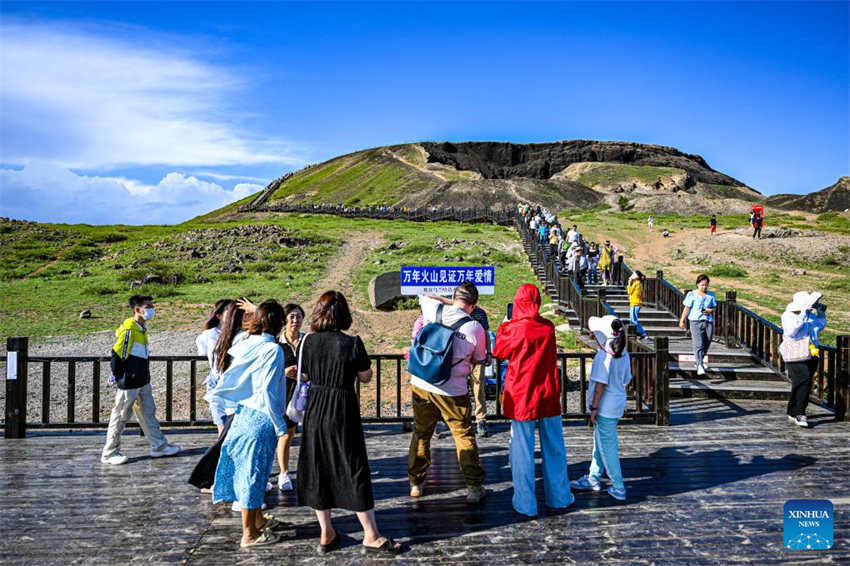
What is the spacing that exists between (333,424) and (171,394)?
15.3ft

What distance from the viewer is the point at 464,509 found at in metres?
5.33

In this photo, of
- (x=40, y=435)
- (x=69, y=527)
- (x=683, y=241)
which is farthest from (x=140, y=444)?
(x=683, y=241)

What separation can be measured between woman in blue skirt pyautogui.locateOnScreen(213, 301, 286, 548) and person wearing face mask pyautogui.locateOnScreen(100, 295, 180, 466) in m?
2.33

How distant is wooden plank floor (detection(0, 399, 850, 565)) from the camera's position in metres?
4.51

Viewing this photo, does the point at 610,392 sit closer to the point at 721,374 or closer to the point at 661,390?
the point at 661,390

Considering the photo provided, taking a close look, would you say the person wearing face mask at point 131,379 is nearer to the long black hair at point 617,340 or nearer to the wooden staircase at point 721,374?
the long black hair at point 617,340

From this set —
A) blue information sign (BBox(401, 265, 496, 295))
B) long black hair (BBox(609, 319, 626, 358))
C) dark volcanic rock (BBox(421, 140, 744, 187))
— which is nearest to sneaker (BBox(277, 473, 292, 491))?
blue information sign (BBox(401, 265, 496, 295))

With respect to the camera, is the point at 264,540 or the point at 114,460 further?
the point at 114,460

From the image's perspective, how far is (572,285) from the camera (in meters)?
17.0

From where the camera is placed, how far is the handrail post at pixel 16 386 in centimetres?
739

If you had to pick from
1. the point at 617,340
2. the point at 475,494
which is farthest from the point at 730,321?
the point at 475,494

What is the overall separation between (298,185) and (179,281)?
4290 inches

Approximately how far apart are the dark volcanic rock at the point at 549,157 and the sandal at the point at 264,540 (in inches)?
5691

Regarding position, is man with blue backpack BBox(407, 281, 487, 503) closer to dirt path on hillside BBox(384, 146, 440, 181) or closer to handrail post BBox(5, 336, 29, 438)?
handrail post BBox(5, 336, 29, 438)
